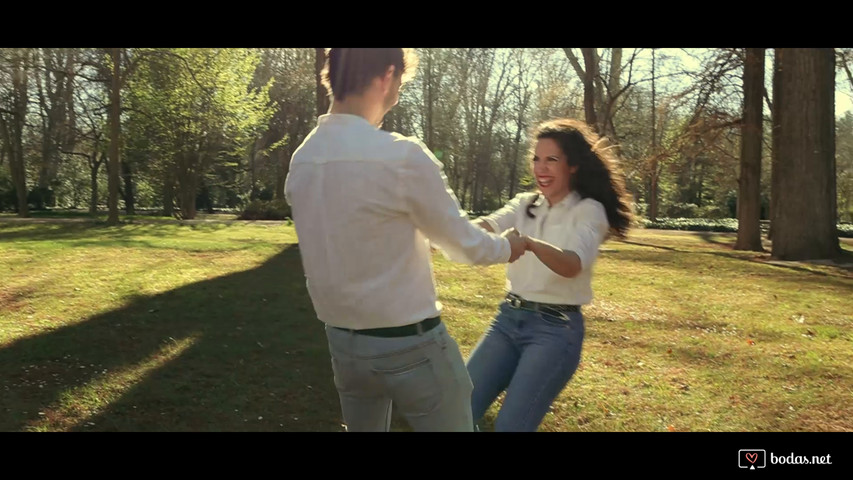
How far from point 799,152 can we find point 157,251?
1438 centimetres

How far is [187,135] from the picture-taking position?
1150 inches

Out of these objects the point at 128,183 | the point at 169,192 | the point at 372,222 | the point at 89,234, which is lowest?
the point at 89,234

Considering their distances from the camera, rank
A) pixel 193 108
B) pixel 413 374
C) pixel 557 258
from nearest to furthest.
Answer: pixel 413 374, pixel 557 258, pixel 193 108

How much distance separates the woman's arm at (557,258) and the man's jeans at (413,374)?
2.51 feet

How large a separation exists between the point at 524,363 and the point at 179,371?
13.4ft

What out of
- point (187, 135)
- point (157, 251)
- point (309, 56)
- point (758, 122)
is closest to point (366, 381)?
point (157, 251)

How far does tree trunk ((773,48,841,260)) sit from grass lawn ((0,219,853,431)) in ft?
8.62

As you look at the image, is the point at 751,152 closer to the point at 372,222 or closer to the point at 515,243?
the point at 515,243

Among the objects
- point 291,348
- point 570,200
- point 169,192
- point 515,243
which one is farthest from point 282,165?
point 515,243

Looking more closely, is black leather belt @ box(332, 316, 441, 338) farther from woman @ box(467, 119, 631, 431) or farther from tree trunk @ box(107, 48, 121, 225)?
tree trunk @ box(107, 48, 121, 225)

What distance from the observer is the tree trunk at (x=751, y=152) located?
19.3 metres

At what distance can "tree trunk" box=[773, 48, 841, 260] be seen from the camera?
49.0ft
